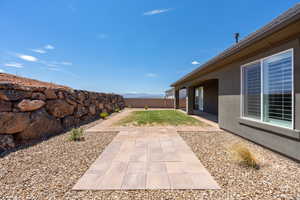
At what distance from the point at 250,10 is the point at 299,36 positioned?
5.58m

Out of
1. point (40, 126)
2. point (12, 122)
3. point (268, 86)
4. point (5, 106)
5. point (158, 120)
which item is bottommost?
point (158, 120)

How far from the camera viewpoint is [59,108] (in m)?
5.49

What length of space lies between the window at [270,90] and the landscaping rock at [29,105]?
752 centimetres

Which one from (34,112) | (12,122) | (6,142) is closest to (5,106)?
(12,122)

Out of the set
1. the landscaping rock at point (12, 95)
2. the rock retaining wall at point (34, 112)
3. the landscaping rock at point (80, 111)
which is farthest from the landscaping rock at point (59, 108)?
the landscaping rock at point (12, 95)

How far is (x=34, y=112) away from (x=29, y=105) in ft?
1.00

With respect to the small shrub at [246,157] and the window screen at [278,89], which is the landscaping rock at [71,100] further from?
the window screen at [278,89]

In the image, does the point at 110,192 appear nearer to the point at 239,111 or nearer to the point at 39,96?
the point at 39,96

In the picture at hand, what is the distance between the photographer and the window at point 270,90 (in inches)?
126

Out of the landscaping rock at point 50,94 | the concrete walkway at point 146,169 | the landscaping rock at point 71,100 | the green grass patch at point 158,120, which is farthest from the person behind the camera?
the green grass patch at point 158,120

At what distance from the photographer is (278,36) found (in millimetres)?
3039

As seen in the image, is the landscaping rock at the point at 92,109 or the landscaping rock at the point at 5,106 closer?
the landscaping rock at the point at 5,106

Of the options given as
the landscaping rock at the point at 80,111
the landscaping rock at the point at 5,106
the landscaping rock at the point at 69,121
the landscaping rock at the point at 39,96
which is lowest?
the landscaping rock at the point at 69,121

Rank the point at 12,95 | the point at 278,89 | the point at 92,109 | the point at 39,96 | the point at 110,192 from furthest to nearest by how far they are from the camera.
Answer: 1. the point at 92,109
2. the point at 39,96
3. the point at 12,95
4. the point at 278,89
5. the point at 110,192
